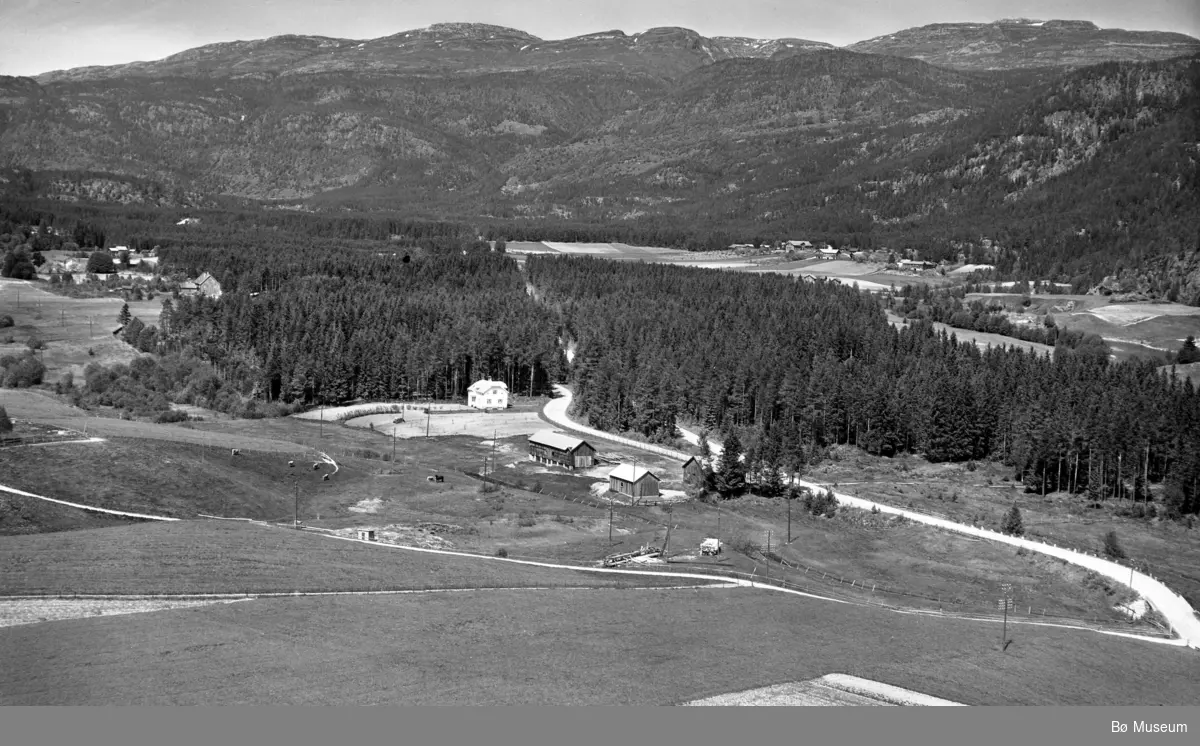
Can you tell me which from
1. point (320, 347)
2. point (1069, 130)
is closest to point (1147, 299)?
point (320, 347)

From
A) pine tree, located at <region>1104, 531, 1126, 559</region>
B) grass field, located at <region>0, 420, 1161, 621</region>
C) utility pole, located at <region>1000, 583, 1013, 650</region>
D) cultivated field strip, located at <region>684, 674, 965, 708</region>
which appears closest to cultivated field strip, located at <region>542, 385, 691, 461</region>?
grass field, located at <region>0, 420, 1161, 621</region>

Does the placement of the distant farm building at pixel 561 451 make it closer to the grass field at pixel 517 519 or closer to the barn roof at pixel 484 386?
the grass field at pixel 517 519

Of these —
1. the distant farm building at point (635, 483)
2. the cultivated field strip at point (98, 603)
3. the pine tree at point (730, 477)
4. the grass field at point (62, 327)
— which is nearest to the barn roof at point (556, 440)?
the distant farm building at point (635, 483)

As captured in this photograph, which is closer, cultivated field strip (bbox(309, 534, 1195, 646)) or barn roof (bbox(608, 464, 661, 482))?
cultivated field strip (bbox(309, 534, 1195, 646))

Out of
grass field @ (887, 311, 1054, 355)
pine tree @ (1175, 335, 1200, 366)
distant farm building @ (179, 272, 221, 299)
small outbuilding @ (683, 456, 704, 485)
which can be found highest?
distant farm building @ (179, 272, 221, 299)

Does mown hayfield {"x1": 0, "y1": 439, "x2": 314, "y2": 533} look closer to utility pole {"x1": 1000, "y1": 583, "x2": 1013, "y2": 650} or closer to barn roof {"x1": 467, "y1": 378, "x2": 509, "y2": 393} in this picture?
utility pole {"x1": 1000, "y1": 583, "x2": 1013, "y2": 650}

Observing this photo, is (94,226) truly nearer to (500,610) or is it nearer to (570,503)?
(570,503)
